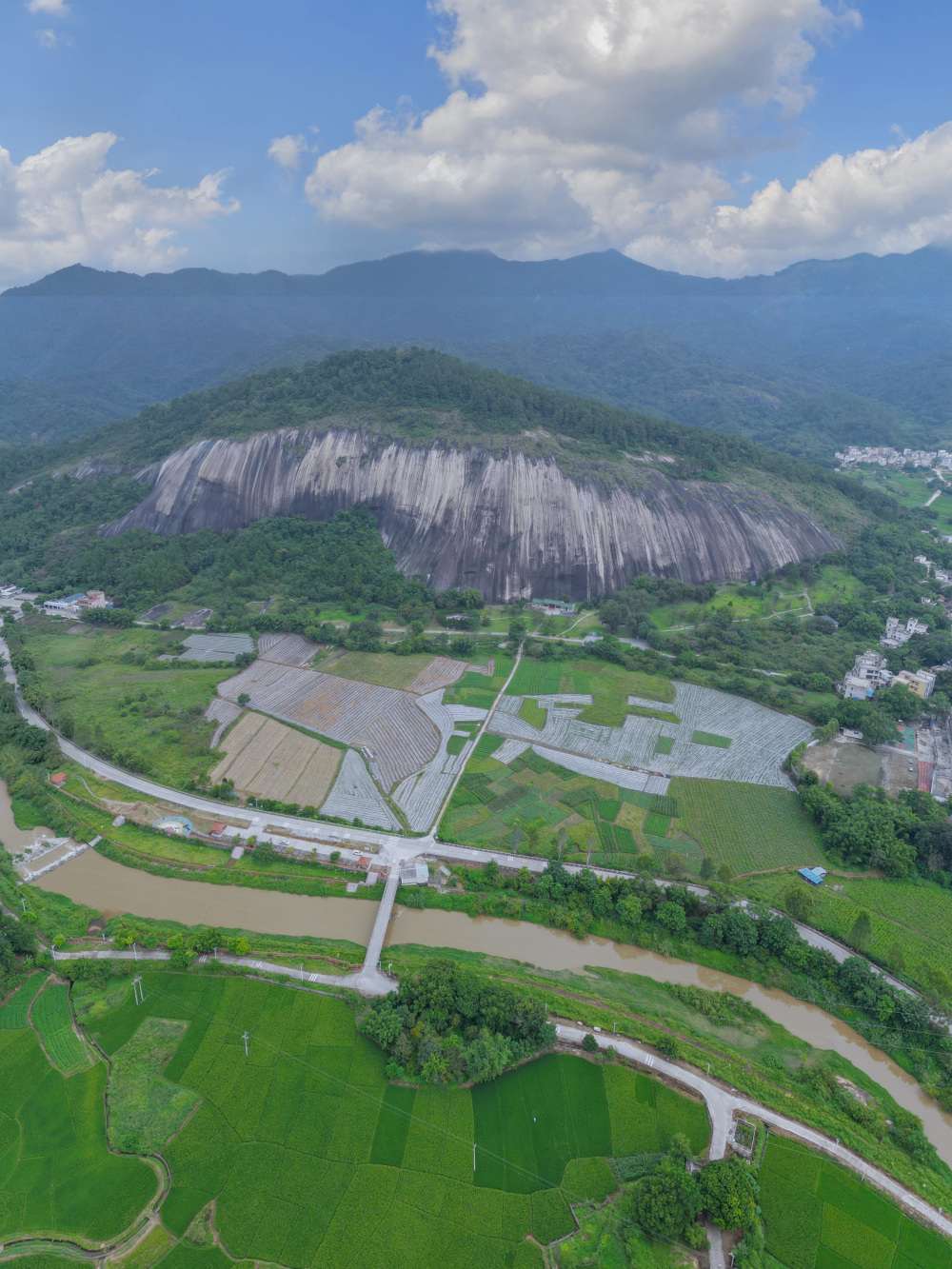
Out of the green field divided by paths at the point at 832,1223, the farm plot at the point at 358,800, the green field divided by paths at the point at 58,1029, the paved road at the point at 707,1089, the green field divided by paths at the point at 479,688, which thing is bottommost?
the green field divided by paths at the point at 832,1223

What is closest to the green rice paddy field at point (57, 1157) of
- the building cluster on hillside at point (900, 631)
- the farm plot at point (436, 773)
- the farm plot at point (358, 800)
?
the farm plot at point (358, 800)

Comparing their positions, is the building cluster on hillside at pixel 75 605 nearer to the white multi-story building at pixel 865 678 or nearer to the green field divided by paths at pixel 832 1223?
the green field divided by paths at pixel 832 1223

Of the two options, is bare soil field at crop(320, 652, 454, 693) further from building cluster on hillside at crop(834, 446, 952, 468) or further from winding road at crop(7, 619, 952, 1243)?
building cluster on hillside at crop(834, 446, 952, 468)

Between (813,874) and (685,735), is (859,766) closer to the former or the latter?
(685,735)

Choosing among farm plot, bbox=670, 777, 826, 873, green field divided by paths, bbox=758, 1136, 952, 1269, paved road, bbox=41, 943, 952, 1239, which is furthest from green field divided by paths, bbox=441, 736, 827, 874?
green field divided by paths, bbox=758, 1136, 952, 1269

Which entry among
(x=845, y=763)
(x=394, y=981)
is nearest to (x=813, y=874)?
(x=845, y=763)
